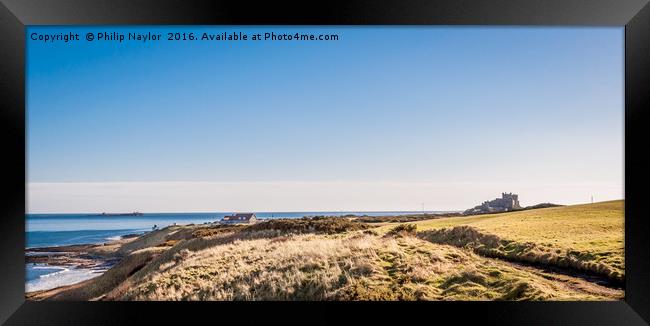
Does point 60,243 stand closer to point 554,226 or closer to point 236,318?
point 236,318

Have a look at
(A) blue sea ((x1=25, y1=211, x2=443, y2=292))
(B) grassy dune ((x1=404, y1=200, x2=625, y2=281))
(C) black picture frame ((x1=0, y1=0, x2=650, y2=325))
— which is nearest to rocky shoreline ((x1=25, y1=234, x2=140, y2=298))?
(A) blue sea ((x1=25, y1=211, x2=443, y2=292))

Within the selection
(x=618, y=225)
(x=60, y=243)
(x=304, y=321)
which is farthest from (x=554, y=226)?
(x=60, y=243)

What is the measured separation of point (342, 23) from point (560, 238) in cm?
1269

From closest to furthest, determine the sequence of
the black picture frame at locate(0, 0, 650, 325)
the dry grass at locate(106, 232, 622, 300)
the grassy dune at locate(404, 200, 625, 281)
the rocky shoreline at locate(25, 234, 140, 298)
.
Answer: the black picture frame at locate(0, 0, 650, 325), the dry grass at locate(106, 232, 622, 300), the grassy dune at locate(404, 200, 625, 281), the rocky shoreline at locate(25, 234, 140, 298)

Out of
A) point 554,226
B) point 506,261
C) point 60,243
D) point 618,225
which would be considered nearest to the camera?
point 506,261

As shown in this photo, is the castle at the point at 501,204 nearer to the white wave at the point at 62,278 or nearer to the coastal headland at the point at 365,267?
the coastal headland at the point at 365,267

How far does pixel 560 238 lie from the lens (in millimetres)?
12453

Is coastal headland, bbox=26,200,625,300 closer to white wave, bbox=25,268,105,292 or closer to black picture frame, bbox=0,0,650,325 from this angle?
white wave, bbox=25,268,105,292

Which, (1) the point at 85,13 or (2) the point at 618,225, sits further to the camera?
(2) the point at 618,225

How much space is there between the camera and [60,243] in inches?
647

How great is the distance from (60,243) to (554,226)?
23965 mm

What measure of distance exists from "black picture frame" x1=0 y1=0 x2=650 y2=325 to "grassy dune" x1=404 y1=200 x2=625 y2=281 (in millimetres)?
2701

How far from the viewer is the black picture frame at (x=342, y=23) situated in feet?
14.4

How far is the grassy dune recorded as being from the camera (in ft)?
29.7
